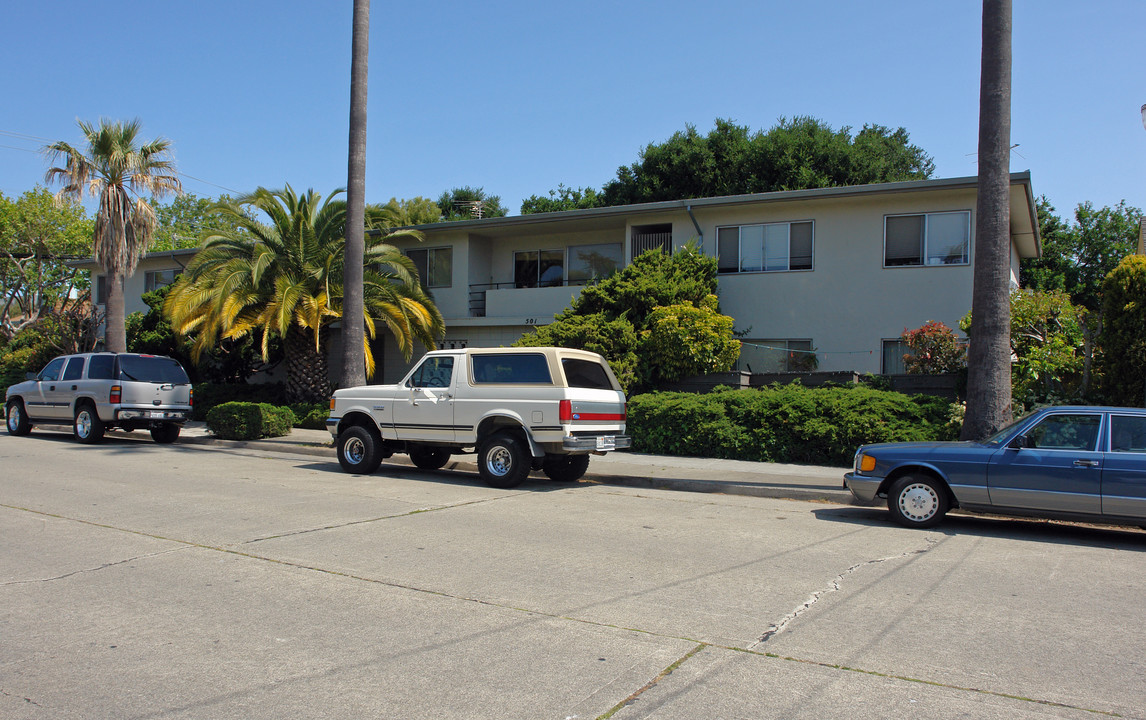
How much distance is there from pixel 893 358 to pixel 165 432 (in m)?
16.2

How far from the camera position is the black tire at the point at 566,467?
1273 centimetres

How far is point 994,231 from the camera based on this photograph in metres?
11.5

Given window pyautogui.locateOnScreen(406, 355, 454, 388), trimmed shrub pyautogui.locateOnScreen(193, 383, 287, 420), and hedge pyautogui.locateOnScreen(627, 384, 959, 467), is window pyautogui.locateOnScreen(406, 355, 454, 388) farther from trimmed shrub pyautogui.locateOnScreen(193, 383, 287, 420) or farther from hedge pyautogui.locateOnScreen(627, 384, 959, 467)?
trimmed shrub pyautogui.locateOnScreen(193, 383, 287, 420)

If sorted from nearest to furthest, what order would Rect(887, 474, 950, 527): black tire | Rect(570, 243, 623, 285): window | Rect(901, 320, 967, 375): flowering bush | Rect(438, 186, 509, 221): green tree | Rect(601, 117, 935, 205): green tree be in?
1. Rect(887, 474, 950, 527): black tire
2. Rect(901, 320, 967, 375): flowering bush
3. Rect(570, 243, 623, 285): window
4. Rect(601, 117, 935, 205): green tree
5. Rect(438, 186, 509, 221): green tree

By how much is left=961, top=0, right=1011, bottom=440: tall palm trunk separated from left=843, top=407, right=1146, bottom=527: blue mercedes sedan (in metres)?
2.44

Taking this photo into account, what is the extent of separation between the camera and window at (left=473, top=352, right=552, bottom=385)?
11.9 m

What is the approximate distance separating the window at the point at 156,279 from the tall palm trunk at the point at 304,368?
470 inches

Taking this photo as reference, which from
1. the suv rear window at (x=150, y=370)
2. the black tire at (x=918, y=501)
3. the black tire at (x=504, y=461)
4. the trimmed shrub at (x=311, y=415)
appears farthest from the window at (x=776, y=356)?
the suv rear window at (x=150, y=370)

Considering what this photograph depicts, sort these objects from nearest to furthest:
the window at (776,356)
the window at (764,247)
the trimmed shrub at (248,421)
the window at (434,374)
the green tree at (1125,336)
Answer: the window at (434,374), the green tree at (1125,336), the trimmed shrub at (248,421), the window at (776,356), the window at (764,247)

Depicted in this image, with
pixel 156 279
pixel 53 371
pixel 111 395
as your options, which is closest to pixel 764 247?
pixel 111 395

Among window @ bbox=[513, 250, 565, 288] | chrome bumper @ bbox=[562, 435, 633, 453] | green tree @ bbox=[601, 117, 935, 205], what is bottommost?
chrome bumper @ bbox=[562, 435, 633, 453]

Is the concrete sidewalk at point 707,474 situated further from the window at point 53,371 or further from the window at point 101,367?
the window at point 53,371

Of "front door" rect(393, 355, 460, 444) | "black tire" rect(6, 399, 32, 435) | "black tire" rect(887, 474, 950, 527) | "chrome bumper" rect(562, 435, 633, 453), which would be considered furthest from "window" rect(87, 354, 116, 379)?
"black tire" rect(887, 474, 950, 527)

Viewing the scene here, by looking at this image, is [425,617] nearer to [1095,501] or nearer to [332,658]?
[332,658]
